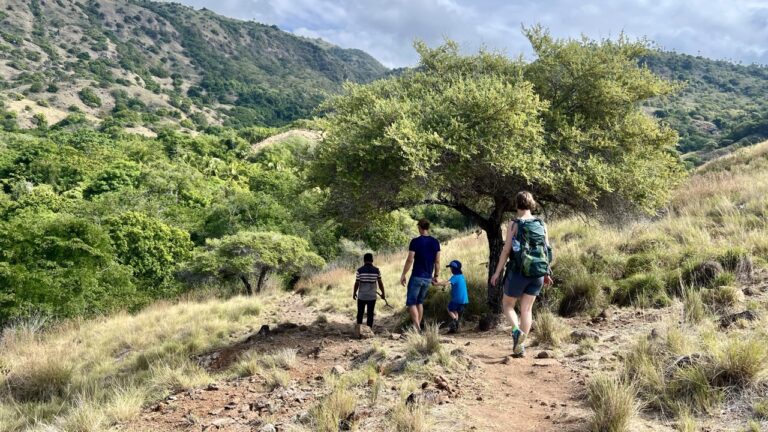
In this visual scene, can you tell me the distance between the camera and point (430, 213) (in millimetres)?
47844

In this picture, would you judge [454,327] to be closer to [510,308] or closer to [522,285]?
[510,308]

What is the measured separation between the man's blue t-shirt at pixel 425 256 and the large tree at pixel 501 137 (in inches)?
34.2

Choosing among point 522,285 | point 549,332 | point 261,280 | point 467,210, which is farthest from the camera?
point 261,280

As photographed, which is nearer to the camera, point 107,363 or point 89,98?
point 107,363

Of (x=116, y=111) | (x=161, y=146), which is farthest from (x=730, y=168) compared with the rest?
(x=116, y=111)

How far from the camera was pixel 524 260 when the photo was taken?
5.50 m

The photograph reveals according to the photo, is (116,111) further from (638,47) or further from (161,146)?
(638,47)

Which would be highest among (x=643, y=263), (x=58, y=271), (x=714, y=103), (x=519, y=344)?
(x=714, y=103)

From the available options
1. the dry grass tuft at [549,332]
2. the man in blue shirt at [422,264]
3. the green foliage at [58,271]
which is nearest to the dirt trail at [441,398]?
the dry grass tuft at [549,332]

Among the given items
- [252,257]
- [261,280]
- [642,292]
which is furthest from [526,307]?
[261,280]

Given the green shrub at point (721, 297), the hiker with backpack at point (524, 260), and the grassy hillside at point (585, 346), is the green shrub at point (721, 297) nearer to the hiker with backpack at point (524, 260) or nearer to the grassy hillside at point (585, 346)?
the grassy hillside at point (585, 346)

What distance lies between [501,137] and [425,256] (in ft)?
7.83

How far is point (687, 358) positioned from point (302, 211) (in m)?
7.44

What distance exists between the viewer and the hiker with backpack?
5.51m
